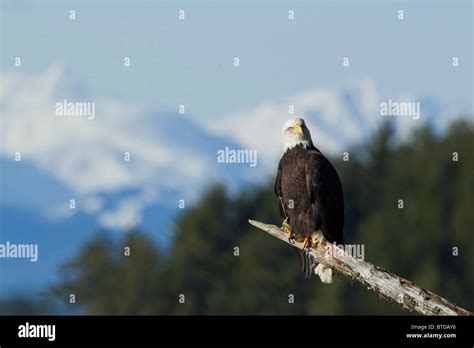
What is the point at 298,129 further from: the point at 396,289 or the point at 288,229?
the point at 396,289

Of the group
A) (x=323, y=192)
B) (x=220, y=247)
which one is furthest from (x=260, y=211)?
(x=323, y=192)

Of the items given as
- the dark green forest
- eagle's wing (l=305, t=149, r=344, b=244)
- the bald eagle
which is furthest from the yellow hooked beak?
the dark green forest

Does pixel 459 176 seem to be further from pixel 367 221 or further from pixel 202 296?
pixel 202 296

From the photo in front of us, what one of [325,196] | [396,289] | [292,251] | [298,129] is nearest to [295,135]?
[298,129]

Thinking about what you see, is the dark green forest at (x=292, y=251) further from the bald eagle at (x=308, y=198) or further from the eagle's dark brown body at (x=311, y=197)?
the eagle's dark brown body at (x=311, y=197)

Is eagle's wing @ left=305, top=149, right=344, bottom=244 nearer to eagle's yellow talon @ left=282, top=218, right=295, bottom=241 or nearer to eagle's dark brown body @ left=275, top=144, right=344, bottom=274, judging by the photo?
eagle's dark brown body @ left=275, top=144, right=344, bottom=274

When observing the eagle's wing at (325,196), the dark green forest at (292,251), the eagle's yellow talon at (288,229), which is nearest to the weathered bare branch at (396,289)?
the eagle's yellow talon at (288,229)
